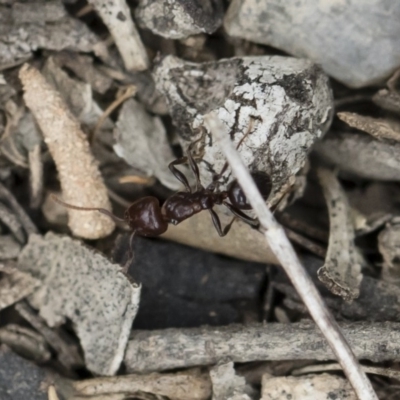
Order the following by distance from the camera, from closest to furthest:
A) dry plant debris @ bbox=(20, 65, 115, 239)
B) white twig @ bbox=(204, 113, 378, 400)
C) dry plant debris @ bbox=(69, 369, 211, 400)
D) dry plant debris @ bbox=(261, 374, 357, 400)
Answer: white twig @ bbox=(204, 113, 378, 400)
dry plant debris @ bbox=(261, 374, 357, 400)
dry plant debris @ bbox=(69, 369, 211, 400)
dry plant debris @ bbox=(20, 65, 115, 239)

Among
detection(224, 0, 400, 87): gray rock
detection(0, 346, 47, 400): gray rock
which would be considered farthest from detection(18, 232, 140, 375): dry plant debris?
detection(224, 0, 400, 87): gray rock

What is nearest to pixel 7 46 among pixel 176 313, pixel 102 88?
pixel 102 88

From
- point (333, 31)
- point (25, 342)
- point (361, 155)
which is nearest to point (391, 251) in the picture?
point (361, 155)

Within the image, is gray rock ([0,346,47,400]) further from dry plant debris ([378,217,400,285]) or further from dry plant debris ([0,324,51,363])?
dry plant debris ([378,217,400,285])

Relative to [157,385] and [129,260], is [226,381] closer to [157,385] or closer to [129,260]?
[157,385]

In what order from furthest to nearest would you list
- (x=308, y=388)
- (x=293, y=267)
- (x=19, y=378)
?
(x=19, y=378) → (x=308, y=388) → (x=293, y=267)

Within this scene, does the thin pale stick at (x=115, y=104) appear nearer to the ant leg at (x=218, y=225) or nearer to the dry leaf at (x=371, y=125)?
the ant leg at (x=218, y=225)

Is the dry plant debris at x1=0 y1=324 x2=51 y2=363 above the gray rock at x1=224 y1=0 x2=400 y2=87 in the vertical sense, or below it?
below
